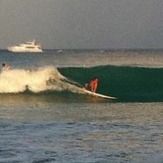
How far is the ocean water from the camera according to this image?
1465cm

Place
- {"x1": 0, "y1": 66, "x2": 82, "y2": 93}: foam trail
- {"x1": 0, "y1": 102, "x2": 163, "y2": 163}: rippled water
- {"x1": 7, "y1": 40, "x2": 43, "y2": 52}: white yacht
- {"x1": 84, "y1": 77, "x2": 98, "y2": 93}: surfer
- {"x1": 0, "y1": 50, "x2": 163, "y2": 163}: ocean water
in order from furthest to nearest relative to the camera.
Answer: {"x1": 7, "y1": 40, "x2": 43, "y2": 52}: white yacht
{"x1": 0, "y1": 66, "x2": 82, "y2": 93}: foam trail
{"x1": 84, "y1": 77, "x2": 98, "y2": 93}: surfer
{"x1": 0, "y1": 50, "x2": 163, "y2": 163}: ocean water
{"x1": 0, "y1": 102, "x2": 163, "y2": 163}: rippled water

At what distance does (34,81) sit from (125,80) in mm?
4304

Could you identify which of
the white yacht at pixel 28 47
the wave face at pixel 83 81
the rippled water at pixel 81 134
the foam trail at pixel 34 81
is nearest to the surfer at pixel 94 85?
the wave face at pixel 83 81

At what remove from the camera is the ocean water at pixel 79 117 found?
1465cm

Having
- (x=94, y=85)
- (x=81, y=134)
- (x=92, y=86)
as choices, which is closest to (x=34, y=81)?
(x=94, y=85)

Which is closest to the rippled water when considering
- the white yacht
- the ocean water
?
the ocean water

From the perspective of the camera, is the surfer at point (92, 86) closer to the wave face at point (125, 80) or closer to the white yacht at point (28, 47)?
the wave face at point (125, 80)

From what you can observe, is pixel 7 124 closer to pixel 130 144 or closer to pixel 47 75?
pixel 130 144

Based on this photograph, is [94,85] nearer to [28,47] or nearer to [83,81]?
[83,81]

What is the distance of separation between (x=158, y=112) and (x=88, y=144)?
7336 mm

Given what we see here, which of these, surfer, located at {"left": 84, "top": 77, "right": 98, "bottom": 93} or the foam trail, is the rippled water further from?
the foam trail

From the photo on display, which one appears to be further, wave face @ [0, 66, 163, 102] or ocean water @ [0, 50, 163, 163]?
wave face @ [0, 66, 163, 102]

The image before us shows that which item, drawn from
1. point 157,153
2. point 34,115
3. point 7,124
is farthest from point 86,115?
point 157,153

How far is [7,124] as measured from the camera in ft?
62.5
